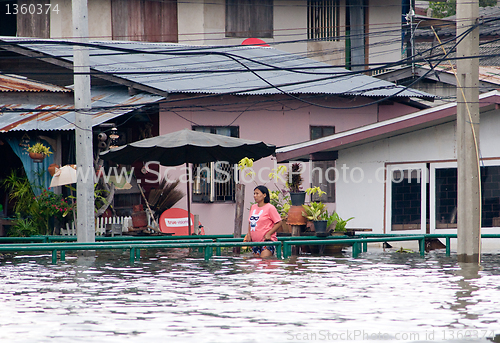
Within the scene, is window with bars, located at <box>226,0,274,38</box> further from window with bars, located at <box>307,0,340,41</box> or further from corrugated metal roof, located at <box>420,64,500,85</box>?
corrugated metal roof, located at <box>420,64,500,85</box>

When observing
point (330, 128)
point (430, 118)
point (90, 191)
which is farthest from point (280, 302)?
point (330, 128)

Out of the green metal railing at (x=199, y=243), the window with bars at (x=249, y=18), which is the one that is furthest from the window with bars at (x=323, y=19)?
the green metal railing at (x=199, y=243)

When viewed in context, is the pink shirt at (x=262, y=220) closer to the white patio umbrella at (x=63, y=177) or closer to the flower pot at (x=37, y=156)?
the white patio umbrella at (x=63, y=177)

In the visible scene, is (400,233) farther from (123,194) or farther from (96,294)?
(96,294)

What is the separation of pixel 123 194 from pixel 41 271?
813cm

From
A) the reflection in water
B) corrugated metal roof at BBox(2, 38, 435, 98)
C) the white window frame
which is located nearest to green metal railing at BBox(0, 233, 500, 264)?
the white window frame

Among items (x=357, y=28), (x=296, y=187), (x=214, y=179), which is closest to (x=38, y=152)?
(x=214, y=179)

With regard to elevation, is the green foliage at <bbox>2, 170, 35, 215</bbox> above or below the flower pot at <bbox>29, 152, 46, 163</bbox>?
below

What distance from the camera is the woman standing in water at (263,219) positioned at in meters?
14.8

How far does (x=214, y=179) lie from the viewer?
22.1 meters

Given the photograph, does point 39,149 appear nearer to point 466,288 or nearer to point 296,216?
point 296,216

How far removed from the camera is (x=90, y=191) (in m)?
15.7

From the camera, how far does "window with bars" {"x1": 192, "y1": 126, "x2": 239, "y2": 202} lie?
72.0 feet

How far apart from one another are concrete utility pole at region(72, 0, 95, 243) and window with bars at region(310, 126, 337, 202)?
27.7 ft
